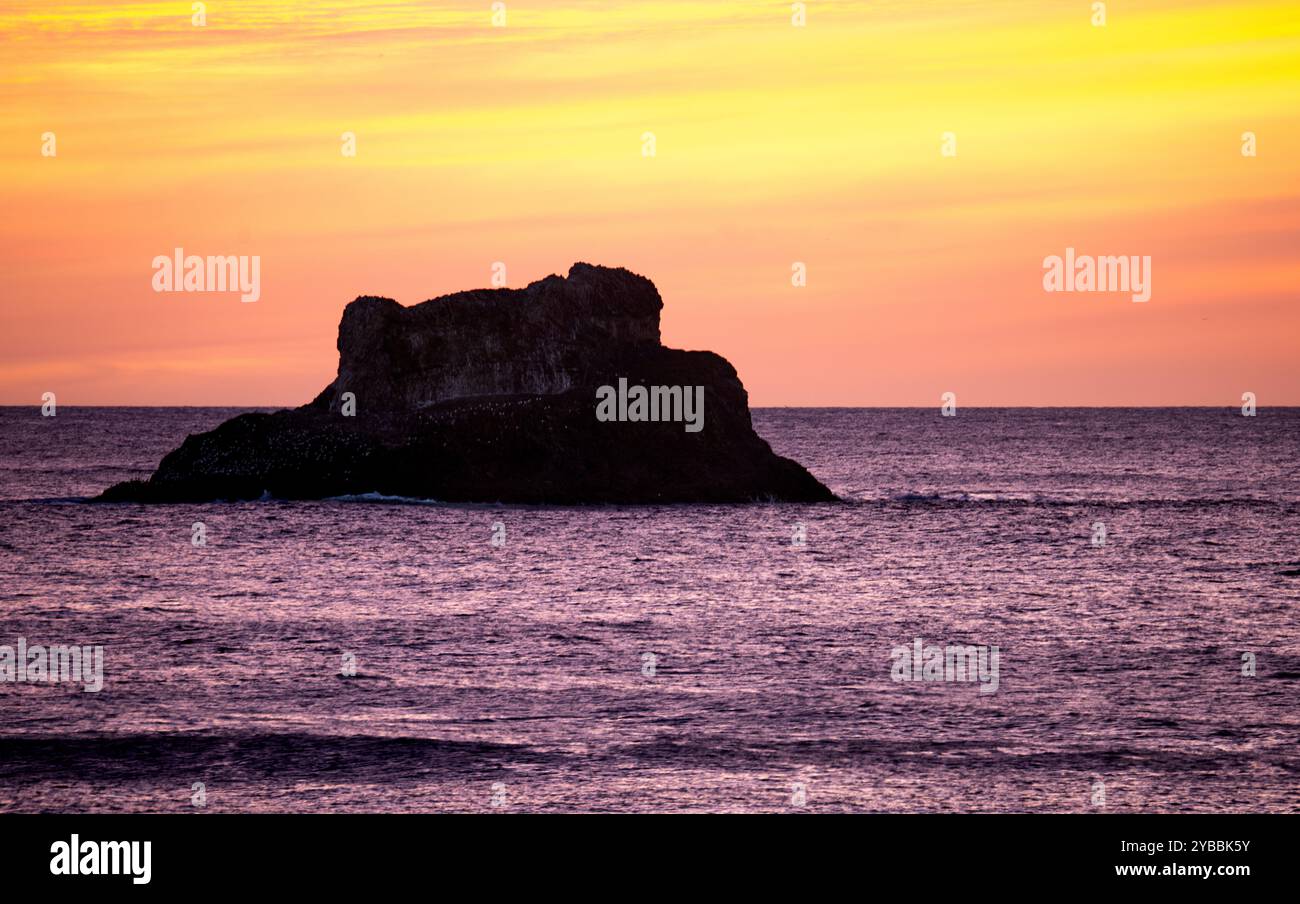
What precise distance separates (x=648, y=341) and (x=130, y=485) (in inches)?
1146

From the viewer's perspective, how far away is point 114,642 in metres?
29.4

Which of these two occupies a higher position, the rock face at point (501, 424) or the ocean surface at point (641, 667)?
the rock face at point (501, 424)

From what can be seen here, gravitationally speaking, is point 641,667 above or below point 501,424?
below

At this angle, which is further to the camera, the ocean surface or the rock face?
the rock face

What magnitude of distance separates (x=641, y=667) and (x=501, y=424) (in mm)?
49488

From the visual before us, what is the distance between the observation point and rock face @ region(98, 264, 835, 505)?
74.7m

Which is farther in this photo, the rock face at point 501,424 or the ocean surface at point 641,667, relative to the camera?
the rock face at point 501,424

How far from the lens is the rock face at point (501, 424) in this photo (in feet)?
245

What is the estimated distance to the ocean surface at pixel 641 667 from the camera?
18.0m

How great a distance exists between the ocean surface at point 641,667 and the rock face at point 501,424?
466 inches

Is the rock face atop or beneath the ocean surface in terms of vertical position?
atop

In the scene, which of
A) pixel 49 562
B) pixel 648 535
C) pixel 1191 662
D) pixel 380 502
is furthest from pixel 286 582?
pixel 380 502

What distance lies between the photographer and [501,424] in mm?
75312

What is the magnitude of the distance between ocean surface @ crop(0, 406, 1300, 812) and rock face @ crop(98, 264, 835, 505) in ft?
38.8
